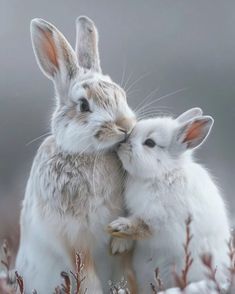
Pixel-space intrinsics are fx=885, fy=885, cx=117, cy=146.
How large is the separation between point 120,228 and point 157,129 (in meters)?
0.38

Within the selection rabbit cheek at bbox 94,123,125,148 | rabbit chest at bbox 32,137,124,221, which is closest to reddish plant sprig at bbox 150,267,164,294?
rabbit chest at bbox 32,137,124,221

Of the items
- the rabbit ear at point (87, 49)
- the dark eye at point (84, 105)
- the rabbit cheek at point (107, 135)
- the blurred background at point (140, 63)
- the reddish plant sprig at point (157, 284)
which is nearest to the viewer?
the reddish plant sprig at point (157, 284)

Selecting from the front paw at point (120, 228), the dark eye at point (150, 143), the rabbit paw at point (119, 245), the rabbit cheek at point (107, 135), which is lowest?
the rabbit paw at point (119, 245)

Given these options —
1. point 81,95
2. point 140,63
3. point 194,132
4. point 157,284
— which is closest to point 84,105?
point 81,95

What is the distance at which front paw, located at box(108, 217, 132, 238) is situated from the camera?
2838 millimetres

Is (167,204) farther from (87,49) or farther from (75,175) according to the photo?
(87,49)

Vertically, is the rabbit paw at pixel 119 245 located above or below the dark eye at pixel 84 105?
below

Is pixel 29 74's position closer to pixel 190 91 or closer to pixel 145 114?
→ pixel 190 91

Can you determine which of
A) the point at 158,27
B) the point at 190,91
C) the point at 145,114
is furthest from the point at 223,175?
the point at 145,114

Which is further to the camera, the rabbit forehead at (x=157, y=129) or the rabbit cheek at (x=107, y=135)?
the rabbit forehead at (x=157, y=129)

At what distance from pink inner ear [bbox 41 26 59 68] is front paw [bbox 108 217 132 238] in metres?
0.61

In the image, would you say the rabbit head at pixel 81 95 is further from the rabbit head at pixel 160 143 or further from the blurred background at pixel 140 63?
the blurred background at pixel 140 63

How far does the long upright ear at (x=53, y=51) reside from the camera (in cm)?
304

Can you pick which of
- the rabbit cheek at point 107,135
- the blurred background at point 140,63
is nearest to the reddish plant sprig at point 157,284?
the rabbit cheek at point 107,135
